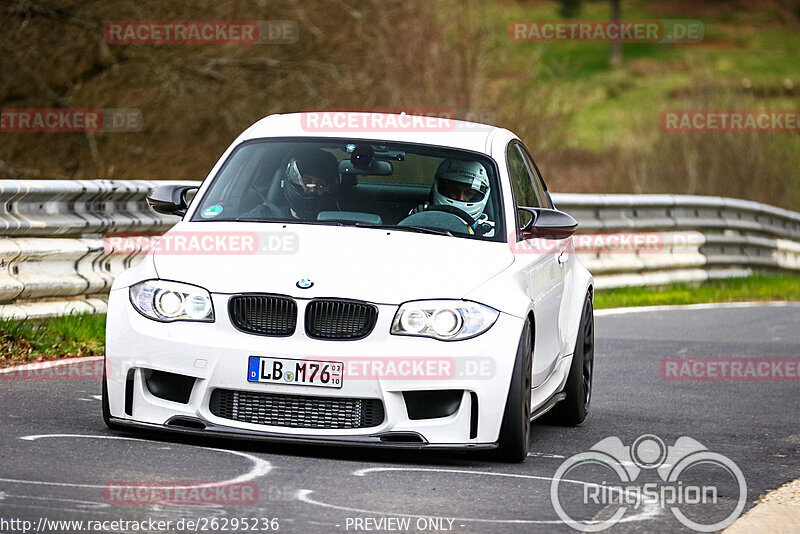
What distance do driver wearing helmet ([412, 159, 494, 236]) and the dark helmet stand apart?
467 millimetres

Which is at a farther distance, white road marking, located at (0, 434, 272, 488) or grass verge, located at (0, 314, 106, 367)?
grass verge, located at (0, 314, 106, 367)

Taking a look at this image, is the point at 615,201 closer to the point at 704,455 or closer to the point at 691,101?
the point at 704,455

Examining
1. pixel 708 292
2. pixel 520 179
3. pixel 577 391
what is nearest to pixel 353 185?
pixel 520 179

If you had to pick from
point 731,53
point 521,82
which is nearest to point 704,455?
point 521,82

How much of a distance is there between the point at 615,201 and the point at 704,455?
434 inches

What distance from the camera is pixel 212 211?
7.98 m

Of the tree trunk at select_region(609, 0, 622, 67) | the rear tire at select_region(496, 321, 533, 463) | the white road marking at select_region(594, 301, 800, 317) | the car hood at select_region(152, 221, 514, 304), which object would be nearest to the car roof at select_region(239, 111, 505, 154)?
the car hood at select_region(152, 221, 514, 304)

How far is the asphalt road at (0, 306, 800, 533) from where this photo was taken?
5.62 meters

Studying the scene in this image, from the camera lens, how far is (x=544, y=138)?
26.0 m

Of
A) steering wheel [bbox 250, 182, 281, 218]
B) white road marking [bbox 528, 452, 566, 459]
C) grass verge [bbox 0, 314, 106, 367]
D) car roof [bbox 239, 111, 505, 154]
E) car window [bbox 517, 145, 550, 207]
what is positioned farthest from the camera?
grass verge [bbox 0, 314, 106, 367]

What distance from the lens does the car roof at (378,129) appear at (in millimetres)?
8352

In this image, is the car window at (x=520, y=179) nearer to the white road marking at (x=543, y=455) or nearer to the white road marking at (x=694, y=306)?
the white road marking at (x=543, y=455)

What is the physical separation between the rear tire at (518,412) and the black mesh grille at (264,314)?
3.38 feet

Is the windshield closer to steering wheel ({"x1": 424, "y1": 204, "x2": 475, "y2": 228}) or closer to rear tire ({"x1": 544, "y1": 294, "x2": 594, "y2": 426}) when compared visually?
steering wheel ({"x1": 424, "y1": 204, "x2": 475, "y2": 228})
